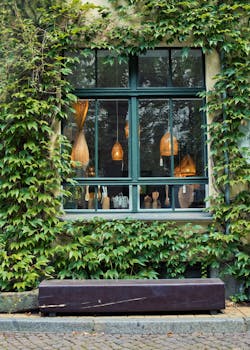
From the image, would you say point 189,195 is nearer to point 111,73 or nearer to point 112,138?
point 112,138

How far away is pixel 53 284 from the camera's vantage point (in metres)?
5.62

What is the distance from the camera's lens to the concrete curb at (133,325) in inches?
205

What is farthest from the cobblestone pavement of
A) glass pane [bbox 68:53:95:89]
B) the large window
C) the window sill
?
glass pane [bbox 68:53:95:89]

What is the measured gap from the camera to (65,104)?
6629mm

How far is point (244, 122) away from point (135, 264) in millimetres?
2755

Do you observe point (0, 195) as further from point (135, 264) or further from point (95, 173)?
point (135, 264)

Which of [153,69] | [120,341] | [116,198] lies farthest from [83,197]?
[120,341]

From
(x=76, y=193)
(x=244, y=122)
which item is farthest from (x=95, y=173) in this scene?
(x=244, y=122)

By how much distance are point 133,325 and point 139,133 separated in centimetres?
303

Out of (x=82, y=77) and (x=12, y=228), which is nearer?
(x=12, y=228)

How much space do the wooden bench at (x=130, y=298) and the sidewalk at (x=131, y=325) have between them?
151 millimetres

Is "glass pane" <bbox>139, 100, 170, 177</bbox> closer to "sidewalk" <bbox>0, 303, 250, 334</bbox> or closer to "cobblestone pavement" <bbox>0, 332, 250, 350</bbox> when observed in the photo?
"sidewalk" <bbox>0, 303, 250, 334</bbox>

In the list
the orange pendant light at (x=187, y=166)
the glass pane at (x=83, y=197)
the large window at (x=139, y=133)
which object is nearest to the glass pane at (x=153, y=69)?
the large window at (x=139, y=133)

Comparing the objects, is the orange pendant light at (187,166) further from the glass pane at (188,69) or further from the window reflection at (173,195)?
the glass pane at (188,69)
